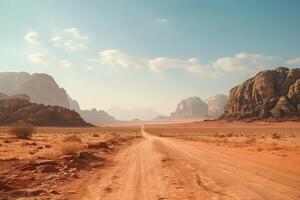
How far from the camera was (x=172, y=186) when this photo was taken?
9.80 metres

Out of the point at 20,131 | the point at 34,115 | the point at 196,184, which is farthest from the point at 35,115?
the point at 196,184

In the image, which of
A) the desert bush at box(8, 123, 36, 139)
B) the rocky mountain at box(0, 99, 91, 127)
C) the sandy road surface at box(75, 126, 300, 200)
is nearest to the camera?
the sandy road surface at box(75, 126, 300, 200)

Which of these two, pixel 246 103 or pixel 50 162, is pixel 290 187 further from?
pixel 246 103

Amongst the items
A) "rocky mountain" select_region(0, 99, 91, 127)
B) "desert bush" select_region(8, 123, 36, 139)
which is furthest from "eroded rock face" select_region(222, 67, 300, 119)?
"desert bush" select_region(8, 123, 36, 139)

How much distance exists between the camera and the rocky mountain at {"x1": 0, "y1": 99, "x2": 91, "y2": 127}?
368ft

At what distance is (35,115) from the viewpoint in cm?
11600

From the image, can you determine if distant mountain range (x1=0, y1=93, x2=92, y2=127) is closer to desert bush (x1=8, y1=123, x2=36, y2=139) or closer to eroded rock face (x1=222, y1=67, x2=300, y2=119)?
desert bush (x1=8, y1=123, x2=36, y2=139)

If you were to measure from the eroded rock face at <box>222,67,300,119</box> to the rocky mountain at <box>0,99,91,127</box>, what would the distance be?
67731 millimetres

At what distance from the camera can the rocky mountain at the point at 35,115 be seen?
112m

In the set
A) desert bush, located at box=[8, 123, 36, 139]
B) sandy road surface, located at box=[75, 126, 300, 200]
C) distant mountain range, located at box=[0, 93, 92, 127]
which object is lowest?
sandy road surface, located at box=[75, 126, 300, 200]

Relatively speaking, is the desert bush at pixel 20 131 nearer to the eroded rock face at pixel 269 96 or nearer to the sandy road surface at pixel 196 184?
the sandy road surface at pixel 196 184

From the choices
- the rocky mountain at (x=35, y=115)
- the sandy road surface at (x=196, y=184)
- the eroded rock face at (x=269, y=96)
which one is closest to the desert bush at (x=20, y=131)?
the sandy road surface at (x=196, y=184)

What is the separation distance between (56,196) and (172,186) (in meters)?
3.36

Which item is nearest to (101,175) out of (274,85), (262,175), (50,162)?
(50,162)
